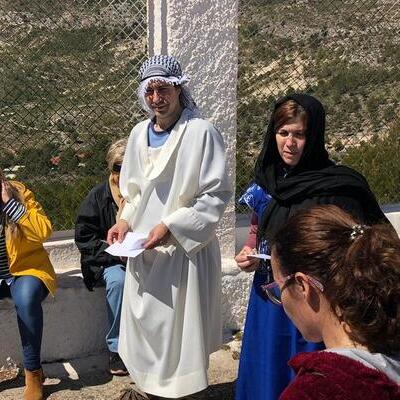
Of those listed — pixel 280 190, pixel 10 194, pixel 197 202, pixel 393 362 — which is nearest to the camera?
pixel 393 362

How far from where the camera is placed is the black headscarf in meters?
3.13

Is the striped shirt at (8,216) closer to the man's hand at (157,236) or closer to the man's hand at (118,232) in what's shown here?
the man's hand at (118,232)

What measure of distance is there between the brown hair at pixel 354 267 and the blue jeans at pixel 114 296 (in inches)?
109

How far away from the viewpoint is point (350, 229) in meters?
1.71

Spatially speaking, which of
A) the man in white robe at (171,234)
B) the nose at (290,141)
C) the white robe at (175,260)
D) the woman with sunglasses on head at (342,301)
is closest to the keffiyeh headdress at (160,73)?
the man in white robe at (171,234)

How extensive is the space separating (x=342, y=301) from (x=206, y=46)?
3.30 meters

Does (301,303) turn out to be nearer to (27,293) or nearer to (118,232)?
(118,232)

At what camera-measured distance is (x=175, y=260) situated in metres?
3.79

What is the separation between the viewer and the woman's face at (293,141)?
3240 mm

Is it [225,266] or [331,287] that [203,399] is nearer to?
[225,266]

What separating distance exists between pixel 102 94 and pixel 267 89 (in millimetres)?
1168

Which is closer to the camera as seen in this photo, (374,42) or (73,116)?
(73,116)

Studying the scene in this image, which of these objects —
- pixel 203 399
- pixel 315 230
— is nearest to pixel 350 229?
pixel 315 230

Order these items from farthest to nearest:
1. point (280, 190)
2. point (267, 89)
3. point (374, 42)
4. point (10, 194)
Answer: point (374, 42) → point (267, 89) → point (10, 194) → point (280, 190)
